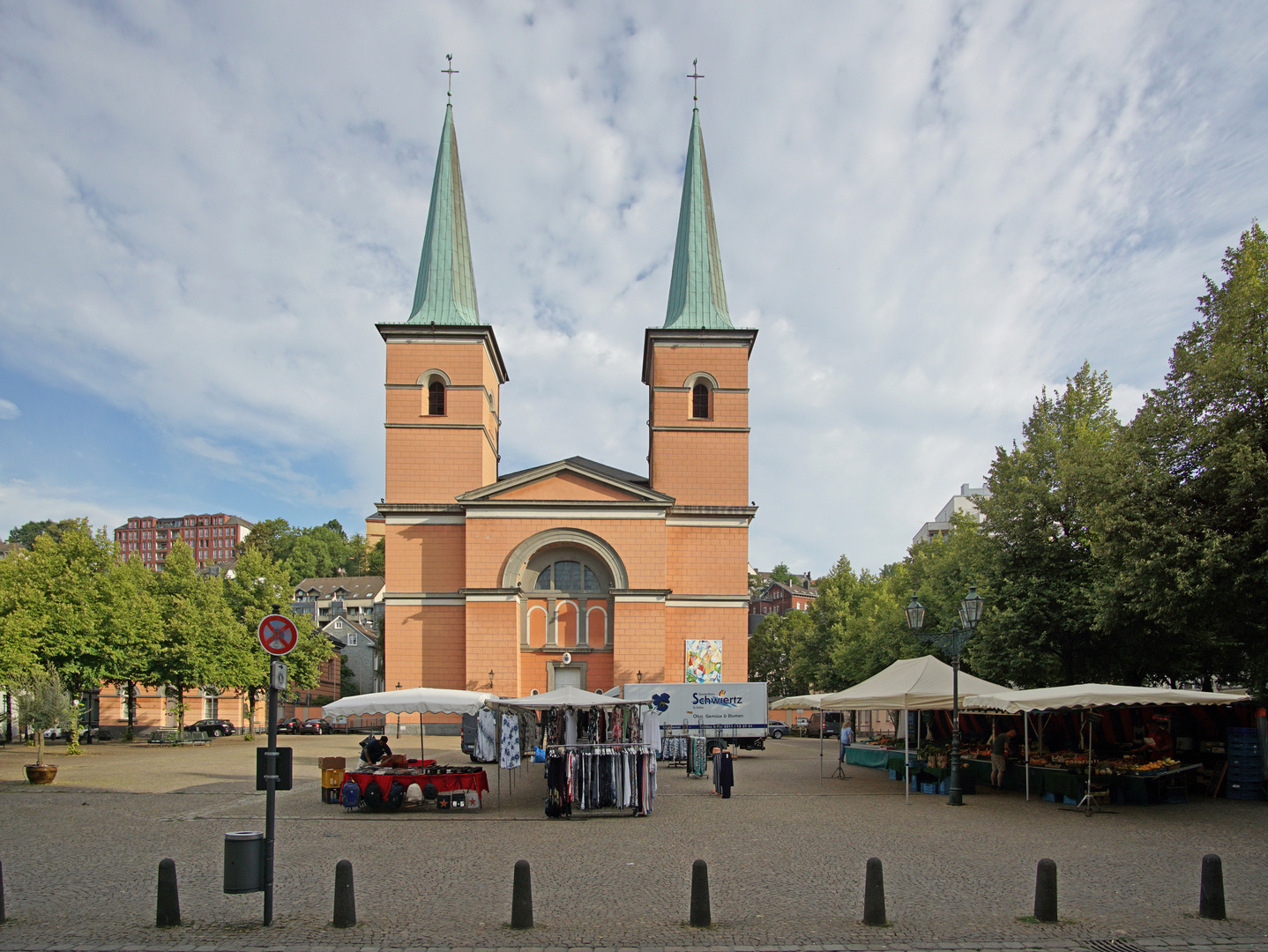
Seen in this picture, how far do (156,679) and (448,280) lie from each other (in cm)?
2250

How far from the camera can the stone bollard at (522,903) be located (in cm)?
888

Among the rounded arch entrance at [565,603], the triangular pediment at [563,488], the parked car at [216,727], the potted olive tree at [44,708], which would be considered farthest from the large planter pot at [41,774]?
the parked car at [216,727]

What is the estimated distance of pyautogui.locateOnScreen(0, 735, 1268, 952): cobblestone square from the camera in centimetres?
888

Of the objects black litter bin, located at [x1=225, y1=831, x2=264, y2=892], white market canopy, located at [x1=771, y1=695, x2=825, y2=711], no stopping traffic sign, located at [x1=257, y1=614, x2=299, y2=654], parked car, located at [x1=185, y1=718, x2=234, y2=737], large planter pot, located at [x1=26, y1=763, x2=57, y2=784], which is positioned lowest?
parked car, located at [x1=185, y1=718, x2=234, y2=737]

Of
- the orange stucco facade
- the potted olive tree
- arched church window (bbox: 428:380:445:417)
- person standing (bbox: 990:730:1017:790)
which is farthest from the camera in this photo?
arched church window (bbox: 428:380:445:417)

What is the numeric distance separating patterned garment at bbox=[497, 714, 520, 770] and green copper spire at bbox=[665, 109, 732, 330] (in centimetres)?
2610

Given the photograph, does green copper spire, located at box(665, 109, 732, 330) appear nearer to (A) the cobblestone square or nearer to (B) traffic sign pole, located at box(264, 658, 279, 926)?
(A) the cobblestone square

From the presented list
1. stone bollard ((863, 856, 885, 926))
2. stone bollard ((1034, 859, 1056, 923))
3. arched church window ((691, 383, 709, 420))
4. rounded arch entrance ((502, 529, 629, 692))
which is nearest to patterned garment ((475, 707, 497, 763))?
rounded arch entrance ((502, 529, 629, 692))

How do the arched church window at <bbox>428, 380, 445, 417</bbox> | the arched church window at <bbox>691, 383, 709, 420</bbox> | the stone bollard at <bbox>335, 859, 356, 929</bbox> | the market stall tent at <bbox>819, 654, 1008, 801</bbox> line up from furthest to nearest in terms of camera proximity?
the arched church window at <bbox>691, 383, 709, 420</bbox> → the arched church window at <bbox>428, 380, 445, 417</bbox> → the market stall tent at <bbox>819, 654, 1008, 801</bbox> → the stone bollard at <bbox>335, 859, 356, 929</bbox>

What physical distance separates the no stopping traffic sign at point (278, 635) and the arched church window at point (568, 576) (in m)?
31.8

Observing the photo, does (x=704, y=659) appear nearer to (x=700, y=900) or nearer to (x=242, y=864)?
(x=700, y=900)

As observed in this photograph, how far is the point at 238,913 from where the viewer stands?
9.59m

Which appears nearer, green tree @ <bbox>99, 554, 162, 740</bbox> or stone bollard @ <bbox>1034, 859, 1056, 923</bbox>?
stone bollard @ <bbox>1034, 859, 1056, 923</bbox>

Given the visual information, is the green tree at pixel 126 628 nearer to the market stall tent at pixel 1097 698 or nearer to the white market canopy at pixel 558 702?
the white market canopy at pixel 558 702
